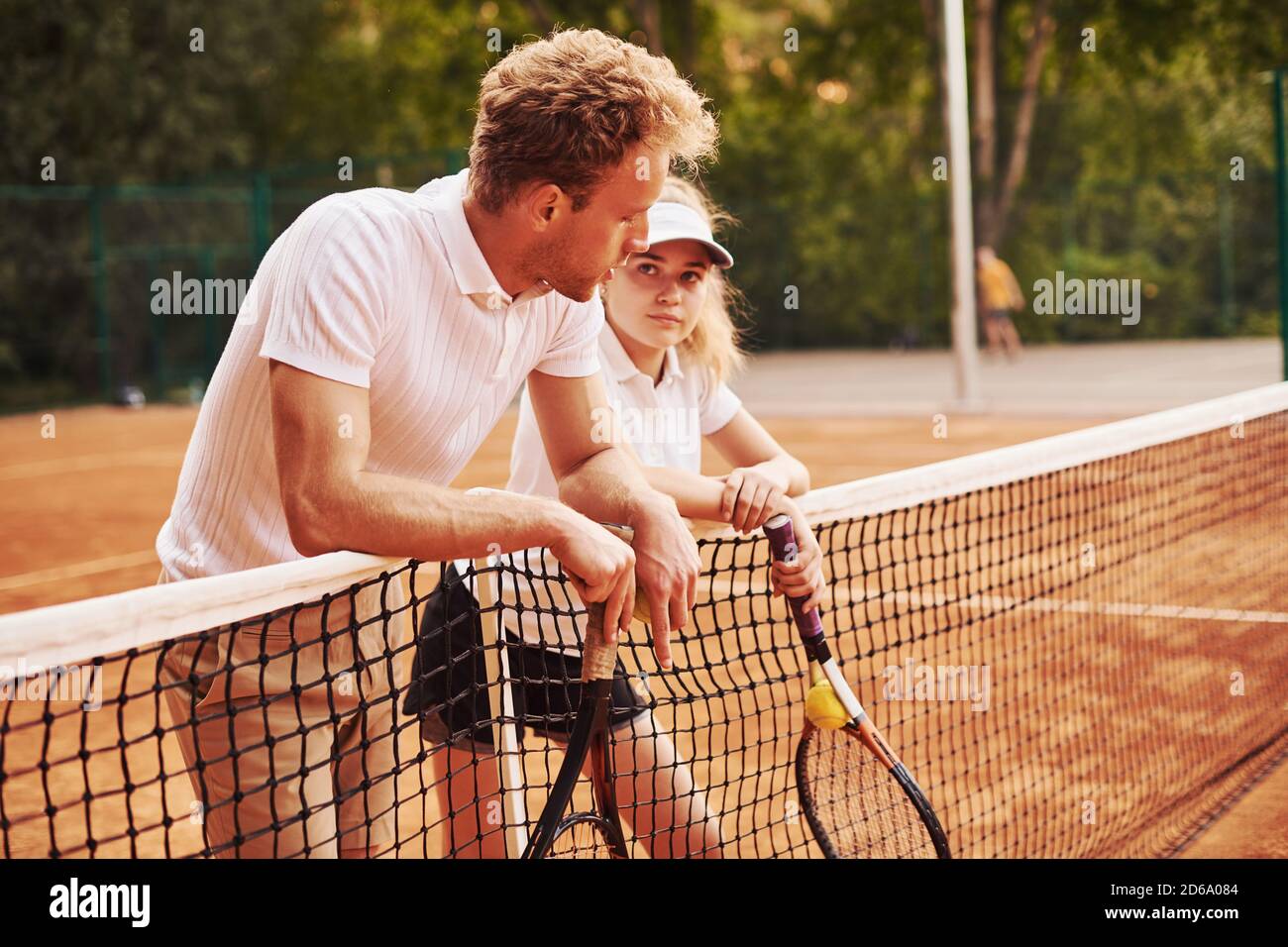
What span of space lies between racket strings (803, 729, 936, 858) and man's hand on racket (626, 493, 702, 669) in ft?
2.28

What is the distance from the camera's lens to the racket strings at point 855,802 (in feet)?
9.20

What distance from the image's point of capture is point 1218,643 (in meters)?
5.33

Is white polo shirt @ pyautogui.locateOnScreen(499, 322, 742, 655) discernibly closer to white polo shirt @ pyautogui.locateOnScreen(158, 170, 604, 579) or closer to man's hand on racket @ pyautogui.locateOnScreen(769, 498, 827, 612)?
man's hand on racket @ pyautogui.locateOnScreen(769, 498, 827, 612)

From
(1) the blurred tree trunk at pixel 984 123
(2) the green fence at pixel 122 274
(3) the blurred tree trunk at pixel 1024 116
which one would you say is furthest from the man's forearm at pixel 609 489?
(3) the blurred tree trunk at pixel 1024 116

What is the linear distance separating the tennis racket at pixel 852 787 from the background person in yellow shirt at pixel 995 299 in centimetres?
1785

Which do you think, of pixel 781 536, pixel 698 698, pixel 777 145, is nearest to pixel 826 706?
pixel 698 698

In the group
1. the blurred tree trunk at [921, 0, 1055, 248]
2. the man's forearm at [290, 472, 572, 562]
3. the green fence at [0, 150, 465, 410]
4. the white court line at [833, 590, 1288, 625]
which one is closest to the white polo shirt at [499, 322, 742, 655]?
the man's forearm at [290, 472, 572, 562]

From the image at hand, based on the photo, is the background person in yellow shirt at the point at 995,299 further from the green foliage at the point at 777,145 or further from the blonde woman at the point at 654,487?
the blonde woman at the point at 654,487

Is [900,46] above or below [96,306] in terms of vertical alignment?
above

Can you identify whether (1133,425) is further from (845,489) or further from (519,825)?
(519,825)

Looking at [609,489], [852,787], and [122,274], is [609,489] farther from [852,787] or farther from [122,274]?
[122,274]
